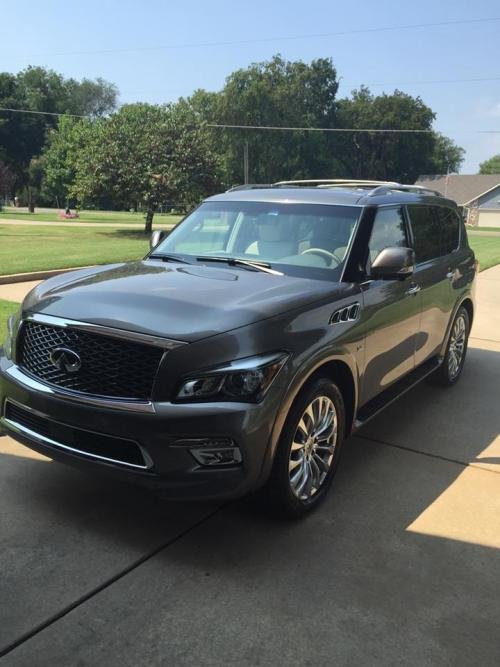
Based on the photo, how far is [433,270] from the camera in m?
5.10

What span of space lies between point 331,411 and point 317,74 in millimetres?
81019

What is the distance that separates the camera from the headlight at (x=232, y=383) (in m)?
2.84

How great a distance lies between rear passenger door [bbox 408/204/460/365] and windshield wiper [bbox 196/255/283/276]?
1334 millimetres

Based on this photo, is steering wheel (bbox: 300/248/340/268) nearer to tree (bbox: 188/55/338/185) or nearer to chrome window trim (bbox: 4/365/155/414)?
chrome window trim (bbox: 4/365/155/414)

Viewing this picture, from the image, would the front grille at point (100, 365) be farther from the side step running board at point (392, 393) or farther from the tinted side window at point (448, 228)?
the tinted side window at point (448, 228)

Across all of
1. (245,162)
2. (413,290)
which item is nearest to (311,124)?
(245,162)

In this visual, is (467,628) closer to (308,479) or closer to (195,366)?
→ (308,479)

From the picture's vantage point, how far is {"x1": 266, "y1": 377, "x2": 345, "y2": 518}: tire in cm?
314

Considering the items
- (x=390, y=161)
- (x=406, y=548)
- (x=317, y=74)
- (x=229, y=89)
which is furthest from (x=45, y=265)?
(x=390, y=161)

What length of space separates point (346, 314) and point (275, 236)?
0.94 meters

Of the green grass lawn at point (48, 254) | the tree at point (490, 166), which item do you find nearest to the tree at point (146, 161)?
the green grass lawn at point (48, 254)

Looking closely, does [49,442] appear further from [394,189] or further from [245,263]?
[394,189]

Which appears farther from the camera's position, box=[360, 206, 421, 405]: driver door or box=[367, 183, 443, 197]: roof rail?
box=[367, 183, 443, 197]: roof rail

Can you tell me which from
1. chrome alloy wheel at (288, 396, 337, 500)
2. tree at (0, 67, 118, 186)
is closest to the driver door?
chrome alloy wheel at (288, 396, 337, 500)
